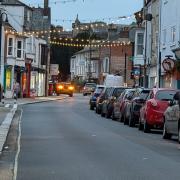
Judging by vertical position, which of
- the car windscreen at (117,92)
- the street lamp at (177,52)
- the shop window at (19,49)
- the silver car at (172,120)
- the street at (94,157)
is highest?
the shop window at (19,49)

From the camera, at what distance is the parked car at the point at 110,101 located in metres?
35.4

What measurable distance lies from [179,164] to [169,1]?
111 feet

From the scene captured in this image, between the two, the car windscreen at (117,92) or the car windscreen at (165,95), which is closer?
the car windscreen at (165,95)

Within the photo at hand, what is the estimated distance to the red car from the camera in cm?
2423

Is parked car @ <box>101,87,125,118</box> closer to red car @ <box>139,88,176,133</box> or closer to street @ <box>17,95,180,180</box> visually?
red car @ <box>139,88,176,133</box>

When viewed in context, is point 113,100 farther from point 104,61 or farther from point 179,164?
point 104,61

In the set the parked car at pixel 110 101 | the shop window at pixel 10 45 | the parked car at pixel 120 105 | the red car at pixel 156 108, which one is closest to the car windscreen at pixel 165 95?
the red car at pixel 156 108

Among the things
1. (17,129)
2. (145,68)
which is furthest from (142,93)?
(145,68)

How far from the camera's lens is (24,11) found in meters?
74.2

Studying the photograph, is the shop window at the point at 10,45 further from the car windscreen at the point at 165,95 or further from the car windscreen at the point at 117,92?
the car windscreen at the point at 165,95

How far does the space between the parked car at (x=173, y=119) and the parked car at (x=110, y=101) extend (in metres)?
13.6

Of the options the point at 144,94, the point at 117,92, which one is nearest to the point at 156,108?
the point at 144,94

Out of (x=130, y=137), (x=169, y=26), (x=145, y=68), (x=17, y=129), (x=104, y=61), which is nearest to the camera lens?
(x=130, y=137)

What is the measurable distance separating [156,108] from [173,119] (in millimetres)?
3807
